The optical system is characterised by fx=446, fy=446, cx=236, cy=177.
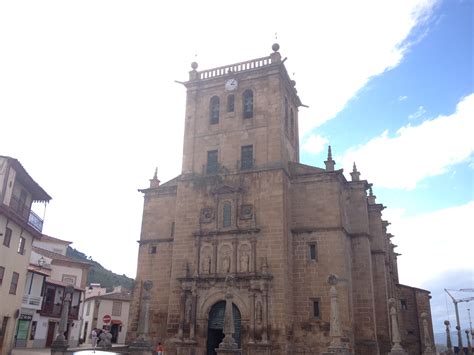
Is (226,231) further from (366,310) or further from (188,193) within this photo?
(366,310)

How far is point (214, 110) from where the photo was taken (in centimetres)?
2930

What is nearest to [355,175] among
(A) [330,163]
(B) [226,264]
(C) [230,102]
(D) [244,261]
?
(A) [330,163]

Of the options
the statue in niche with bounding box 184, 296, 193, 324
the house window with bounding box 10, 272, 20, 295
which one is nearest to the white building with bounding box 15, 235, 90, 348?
the house window with bounding box 10, 272, 20, 295

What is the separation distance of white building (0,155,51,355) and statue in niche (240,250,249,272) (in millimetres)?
12157

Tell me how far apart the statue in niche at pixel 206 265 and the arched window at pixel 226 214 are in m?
2.10

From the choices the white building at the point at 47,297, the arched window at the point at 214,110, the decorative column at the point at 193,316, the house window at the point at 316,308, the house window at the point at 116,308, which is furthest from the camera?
the house window at the point at 116,308

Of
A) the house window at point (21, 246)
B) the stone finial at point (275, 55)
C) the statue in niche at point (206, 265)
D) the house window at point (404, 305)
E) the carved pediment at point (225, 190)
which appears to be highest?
the stone finial at point (275, 55)

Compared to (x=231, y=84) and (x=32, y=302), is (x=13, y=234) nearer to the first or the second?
(x=32, y=302)

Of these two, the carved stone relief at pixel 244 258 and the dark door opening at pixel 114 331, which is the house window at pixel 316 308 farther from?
the dark door opening at pixel 114 331

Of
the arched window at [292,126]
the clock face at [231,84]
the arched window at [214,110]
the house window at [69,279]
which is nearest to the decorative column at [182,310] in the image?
the arched window at [214,110]

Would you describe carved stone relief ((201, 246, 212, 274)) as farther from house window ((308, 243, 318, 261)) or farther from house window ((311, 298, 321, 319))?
house window ((311, 298, 321, 319))

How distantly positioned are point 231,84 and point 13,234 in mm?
15561

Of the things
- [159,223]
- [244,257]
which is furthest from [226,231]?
[159,223]

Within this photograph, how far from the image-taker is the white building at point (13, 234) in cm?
2291
